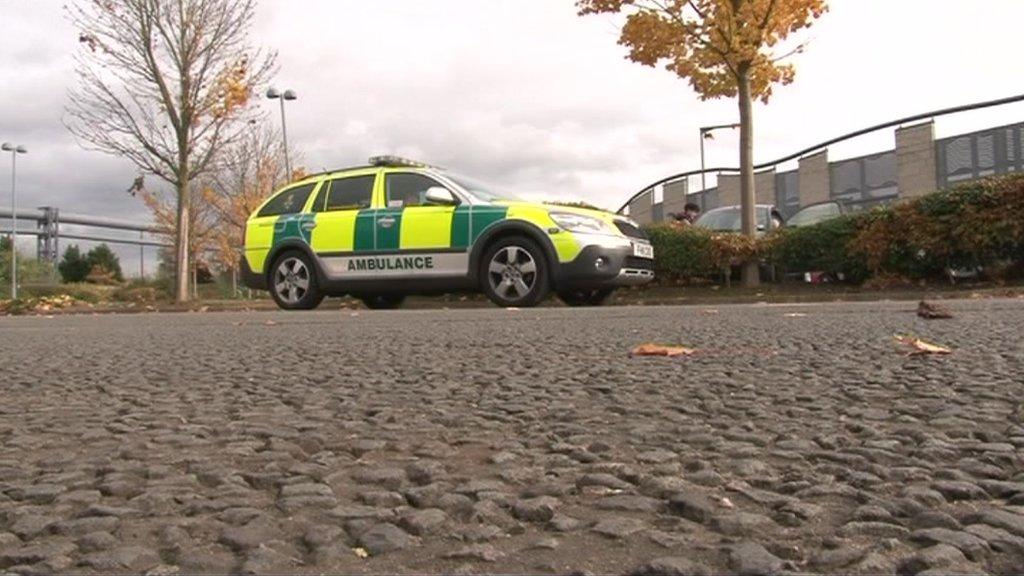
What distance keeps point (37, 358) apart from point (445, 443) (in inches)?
126

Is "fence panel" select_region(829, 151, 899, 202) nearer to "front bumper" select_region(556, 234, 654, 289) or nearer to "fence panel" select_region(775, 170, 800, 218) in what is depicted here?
"fence panel" select_region(775, 170, 800, 218)

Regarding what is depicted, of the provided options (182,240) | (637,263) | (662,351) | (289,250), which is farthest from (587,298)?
(182,240)

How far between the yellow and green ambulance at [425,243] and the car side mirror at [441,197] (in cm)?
1

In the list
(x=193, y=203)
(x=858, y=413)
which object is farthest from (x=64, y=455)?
(x=193, y=203)

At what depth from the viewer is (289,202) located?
11414mm

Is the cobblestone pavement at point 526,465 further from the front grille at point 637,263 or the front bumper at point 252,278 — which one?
the front bumper at point 252,278

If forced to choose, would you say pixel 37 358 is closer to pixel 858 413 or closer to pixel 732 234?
pixel 858 413

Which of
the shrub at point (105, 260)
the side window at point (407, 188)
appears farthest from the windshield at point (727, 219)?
the shrub at point (105, 260)

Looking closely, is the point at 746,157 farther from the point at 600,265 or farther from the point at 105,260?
the point at 105,260

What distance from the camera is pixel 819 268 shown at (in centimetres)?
1295

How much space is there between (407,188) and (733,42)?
6.55 meters

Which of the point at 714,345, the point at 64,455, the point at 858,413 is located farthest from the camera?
the point at 714,345

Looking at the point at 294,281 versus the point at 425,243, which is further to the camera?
the point at 294,281

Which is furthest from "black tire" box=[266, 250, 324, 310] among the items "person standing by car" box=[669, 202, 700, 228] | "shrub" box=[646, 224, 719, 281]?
"person standing by car" box=[669, 202, 700, 228]
